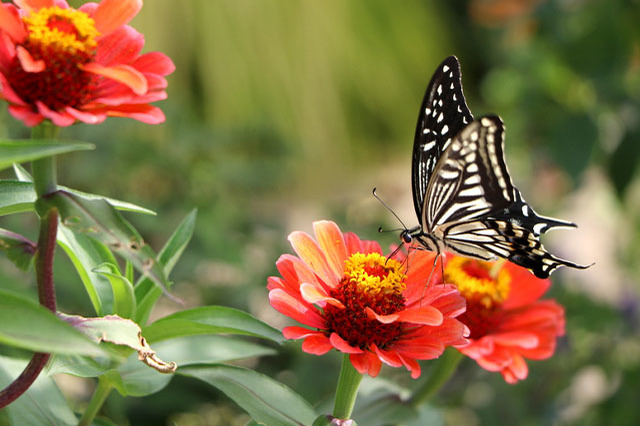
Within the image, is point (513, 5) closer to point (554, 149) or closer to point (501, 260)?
point (554, 149)

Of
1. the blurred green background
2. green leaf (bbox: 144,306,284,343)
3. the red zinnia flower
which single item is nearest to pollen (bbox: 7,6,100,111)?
the red zinnia flower

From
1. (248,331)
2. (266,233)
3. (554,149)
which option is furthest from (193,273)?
(248,331)

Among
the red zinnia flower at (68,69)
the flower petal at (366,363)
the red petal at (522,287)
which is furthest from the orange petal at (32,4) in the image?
the red petal at (522,287)

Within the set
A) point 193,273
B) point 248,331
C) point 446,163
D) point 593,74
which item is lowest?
point 193,273

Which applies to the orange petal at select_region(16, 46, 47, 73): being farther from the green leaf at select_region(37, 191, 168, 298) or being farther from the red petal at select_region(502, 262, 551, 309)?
the red petal at select_region(502, 262, 551, 309)

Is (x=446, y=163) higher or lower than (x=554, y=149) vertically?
lower

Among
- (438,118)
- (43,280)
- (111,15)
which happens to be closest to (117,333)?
(43,280)
